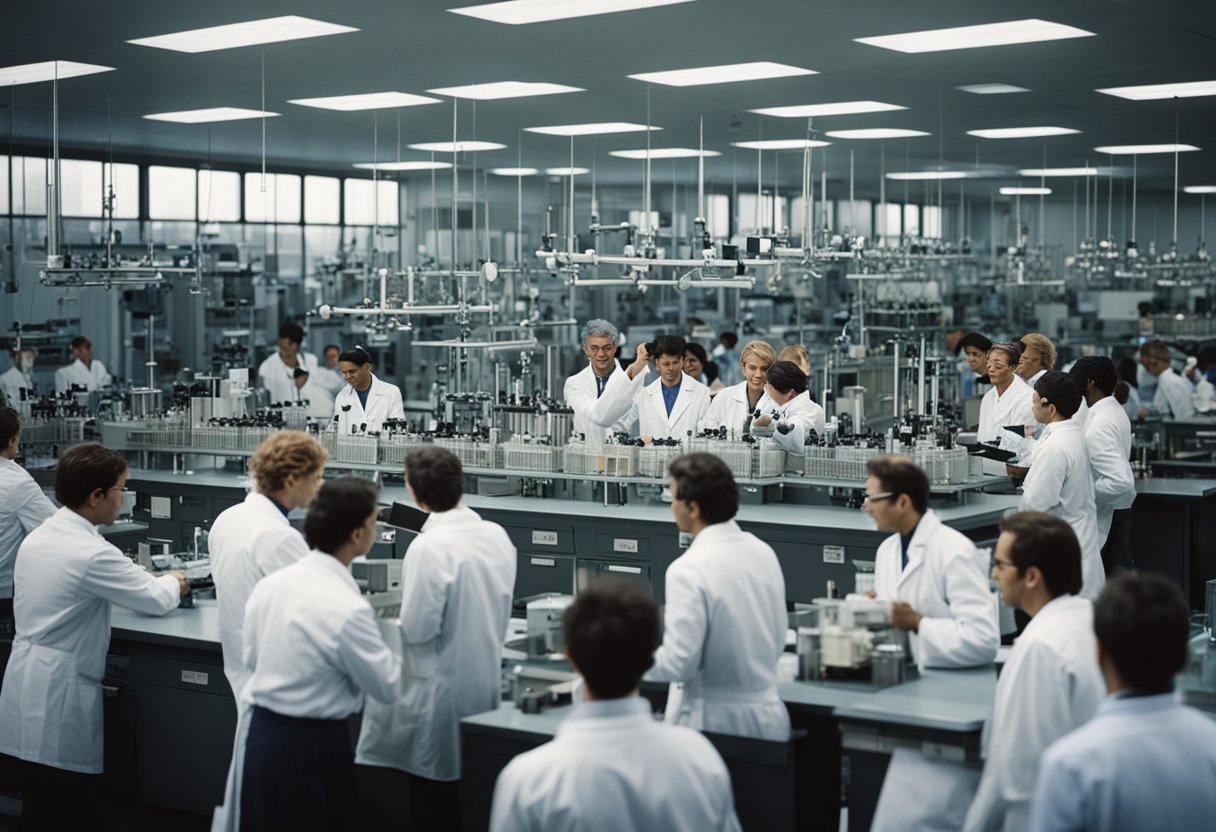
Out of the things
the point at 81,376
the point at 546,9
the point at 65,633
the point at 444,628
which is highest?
the point at 546,9

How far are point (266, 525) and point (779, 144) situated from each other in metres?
8.70

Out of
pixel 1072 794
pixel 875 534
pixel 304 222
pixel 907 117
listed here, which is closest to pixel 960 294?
pixel 907 117

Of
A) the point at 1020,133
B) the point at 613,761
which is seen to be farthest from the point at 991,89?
the point at 613,761

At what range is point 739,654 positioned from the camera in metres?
3.16

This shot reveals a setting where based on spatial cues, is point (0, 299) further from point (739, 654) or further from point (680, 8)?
point (739, 654)

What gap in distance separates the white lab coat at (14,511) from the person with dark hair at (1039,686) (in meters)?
3.24

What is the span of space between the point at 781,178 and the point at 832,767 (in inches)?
484

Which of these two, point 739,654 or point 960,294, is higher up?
point 960,294

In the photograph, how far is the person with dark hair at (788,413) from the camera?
6.09 meters

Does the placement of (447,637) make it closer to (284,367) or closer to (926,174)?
(284,367)

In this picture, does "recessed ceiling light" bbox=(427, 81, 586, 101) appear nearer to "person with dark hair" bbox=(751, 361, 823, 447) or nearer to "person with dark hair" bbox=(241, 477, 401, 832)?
"person with dark hair" bbox=(751, 361, 823, 447)

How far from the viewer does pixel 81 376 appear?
423 inches

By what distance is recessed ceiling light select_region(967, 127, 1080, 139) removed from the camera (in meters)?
10.7

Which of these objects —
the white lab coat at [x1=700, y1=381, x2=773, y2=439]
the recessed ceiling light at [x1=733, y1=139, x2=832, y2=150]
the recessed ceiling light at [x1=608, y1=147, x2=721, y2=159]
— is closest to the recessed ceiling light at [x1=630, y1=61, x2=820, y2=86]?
the white lab coat at [x1=700, y1=381, x2=773, y2=439]
